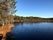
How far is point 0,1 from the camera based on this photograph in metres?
25.1

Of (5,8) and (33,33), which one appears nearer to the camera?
(5,8)

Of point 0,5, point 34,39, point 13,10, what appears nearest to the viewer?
point 0,5

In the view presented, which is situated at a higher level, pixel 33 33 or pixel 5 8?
pixel 5 8

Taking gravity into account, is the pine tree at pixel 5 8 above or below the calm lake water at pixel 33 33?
above

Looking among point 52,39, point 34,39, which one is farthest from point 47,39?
point 34,39

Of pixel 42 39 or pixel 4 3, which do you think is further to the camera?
pixel 42 39

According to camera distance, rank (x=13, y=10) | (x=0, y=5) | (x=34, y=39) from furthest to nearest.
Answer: (x=13, y=10) < (x=34, y=39) < (x=0, y=5)

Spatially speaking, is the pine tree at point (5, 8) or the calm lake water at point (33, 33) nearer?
the pine tree at point (5, 8)

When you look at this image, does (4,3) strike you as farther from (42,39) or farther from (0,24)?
(0,24)

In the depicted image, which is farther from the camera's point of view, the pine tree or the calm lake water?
the calm lake water

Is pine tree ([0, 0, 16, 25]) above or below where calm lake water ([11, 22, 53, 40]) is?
above

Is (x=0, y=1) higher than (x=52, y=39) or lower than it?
higher

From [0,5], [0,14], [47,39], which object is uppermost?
[0,5]

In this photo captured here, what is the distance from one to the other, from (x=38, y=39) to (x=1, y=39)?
927 cm
